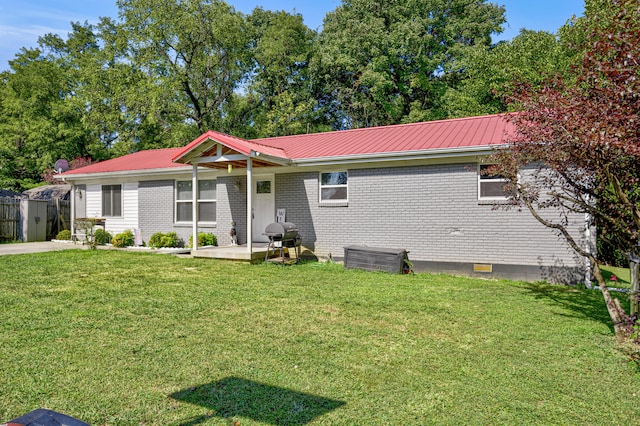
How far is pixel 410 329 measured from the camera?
5.21m

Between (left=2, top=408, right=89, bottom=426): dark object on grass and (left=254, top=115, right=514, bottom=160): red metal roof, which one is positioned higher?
(left=254, top=115, right=514, bottom=160): red metal roof

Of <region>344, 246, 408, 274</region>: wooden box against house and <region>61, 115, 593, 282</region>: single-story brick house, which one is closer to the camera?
<region>61, 115, 593, 282</region>: single-story brick house

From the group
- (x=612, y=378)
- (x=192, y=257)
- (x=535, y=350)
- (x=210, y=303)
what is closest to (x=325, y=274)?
(x=210, y=303)

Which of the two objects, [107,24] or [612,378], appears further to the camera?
[107,24]

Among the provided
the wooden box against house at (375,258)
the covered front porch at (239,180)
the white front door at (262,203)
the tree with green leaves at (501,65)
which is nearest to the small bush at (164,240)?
the covered front porch at (239,180)

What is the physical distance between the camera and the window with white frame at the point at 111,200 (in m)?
15.8

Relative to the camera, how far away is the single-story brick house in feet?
30.8

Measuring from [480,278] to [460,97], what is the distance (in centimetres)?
Answer: 1535

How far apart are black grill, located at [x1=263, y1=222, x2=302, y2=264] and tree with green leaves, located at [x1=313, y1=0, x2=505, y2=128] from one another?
16127mm

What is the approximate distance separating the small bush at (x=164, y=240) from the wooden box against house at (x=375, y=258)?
642 centimetres

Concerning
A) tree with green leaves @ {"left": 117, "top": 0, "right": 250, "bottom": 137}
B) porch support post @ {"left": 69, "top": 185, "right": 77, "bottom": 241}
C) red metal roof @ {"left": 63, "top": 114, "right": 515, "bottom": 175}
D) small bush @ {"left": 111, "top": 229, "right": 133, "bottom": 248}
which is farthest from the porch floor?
tree with green leaves @ {"left": 117, "top": 0, "right": 250, "bottom": 137}

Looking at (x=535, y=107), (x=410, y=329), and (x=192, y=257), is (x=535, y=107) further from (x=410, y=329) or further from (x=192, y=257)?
(x=192, y=257)

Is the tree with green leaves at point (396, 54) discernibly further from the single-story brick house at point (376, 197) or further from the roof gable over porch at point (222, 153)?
the roof gable over porch at point (222, 153)

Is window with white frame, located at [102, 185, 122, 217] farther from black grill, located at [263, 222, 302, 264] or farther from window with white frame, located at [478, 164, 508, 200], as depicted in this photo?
window with white frame, located at [478, 164, 508, 200]
